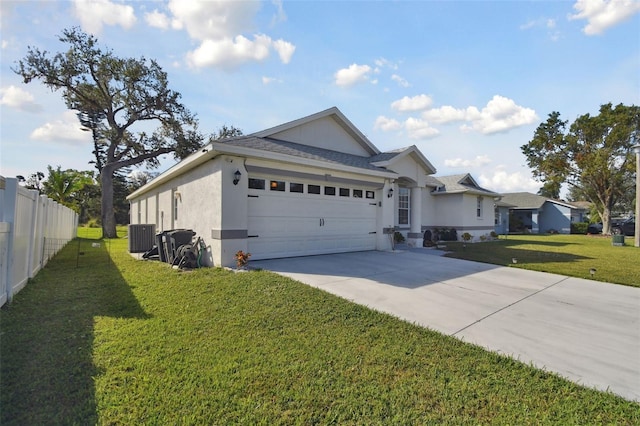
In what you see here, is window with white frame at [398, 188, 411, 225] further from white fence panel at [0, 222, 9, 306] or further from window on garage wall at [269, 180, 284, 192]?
white fence panel at [0, 222, 9, 306]

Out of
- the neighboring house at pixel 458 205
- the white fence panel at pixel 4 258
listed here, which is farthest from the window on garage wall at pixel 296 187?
the neighboring house at pixel 458 205

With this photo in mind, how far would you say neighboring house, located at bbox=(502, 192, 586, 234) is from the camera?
106ft

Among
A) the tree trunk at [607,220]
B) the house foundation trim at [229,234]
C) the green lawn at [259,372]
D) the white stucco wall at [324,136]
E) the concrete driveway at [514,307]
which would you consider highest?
the white stucco wall at [324,136]

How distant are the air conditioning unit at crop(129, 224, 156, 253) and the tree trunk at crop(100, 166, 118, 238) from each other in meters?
12.3

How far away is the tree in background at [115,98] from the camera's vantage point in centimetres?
2086

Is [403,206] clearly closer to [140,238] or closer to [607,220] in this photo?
[140,238]

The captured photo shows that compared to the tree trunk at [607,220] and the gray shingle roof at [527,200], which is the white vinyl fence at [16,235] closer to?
the gray shingle roof at [527,200]

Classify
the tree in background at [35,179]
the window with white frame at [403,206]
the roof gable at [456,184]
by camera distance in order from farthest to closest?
the tree in background at [35,179], the roof gable at [456,184], the window with white frame at [403,206]

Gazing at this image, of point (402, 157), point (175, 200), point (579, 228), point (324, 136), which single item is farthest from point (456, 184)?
point (579, 228)

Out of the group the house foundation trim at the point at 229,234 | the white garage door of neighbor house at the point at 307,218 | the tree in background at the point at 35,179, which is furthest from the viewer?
the tree in background at the point at 35,179

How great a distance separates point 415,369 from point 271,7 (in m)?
9.48

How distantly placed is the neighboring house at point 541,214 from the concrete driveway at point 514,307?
29026 millimetres

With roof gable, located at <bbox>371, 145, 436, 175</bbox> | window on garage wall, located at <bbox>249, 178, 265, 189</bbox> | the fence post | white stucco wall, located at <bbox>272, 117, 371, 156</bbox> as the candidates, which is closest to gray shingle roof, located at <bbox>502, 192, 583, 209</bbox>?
roof gable, located at <bbox>371, 145, 436, 175</bbox>

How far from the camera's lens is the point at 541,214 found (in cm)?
3434
